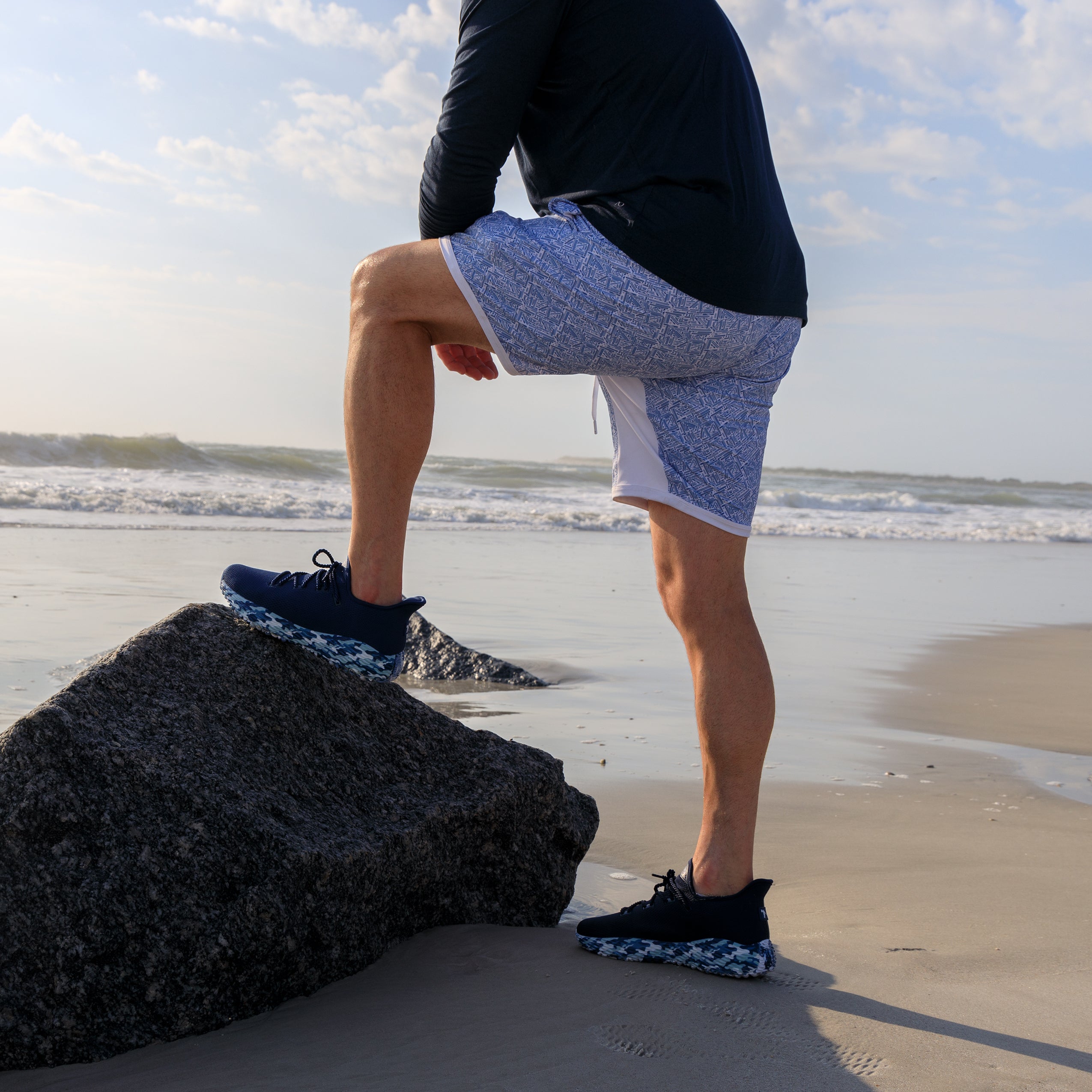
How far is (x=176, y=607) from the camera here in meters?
6.03

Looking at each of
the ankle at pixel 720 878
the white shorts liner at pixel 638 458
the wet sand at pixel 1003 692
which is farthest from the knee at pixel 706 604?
the wet sand at pixel 1003 692

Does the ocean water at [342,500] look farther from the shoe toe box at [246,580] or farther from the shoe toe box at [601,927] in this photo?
the shoe toe box at [601,927]

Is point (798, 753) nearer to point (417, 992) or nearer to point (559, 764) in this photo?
point (559, 764)

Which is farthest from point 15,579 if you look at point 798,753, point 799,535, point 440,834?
point 799,535

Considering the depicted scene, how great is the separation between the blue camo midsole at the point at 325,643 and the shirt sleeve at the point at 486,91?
0.81m

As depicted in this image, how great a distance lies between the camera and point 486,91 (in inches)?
68.7

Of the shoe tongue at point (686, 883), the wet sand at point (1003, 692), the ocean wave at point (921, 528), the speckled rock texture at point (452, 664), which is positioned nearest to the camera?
the shoe tongue at point (686, 883)

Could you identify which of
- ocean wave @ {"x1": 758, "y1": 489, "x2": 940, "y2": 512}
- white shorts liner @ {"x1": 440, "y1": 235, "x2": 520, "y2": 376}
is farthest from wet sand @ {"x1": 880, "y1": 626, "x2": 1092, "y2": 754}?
ocean wave @ {"x1": 758, "y1": 489, "x2": 940, "y2": 512}

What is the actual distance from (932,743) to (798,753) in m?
0.68

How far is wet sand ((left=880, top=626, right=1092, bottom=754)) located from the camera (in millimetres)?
4293

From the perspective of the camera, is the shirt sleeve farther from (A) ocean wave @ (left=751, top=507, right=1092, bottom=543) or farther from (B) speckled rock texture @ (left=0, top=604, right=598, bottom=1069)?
(A) ocean wave @ (left=751, top=507, right=1092, bottom=543)

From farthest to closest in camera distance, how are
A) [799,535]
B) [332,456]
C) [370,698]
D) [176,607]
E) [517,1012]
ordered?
[332,456] < [799,535] < [176,607] < [370,698] < [517,1012]

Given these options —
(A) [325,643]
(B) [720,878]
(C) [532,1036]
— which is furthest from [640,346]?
(C) [532,1036]

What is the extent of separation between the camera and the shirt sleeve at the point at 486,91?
1.73 meters
